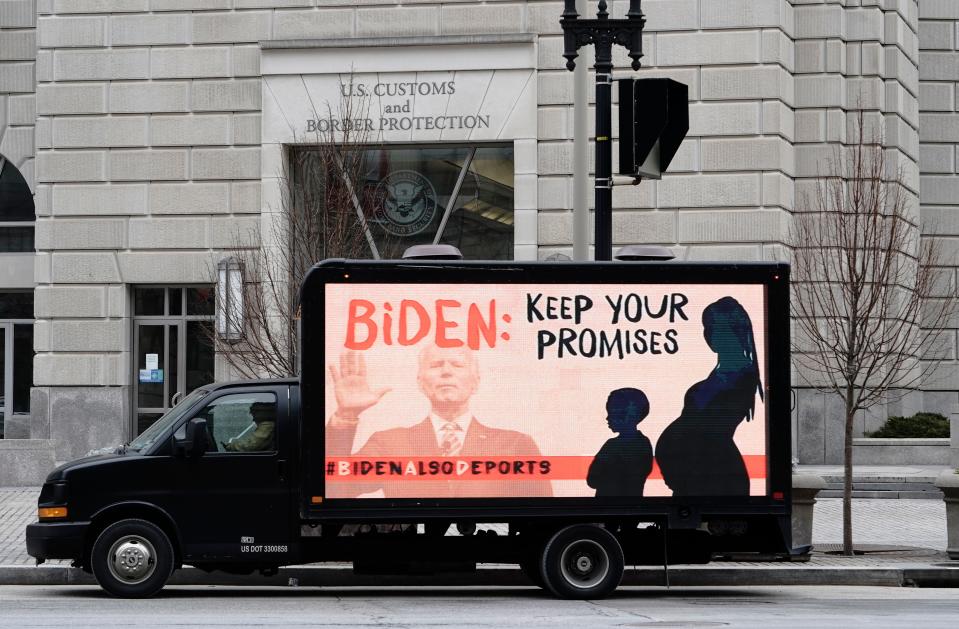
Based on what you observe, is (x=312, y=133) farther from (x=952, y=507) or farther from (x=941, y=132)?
(x=952, y=507)

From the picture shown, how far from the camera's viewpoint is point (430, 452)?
40.3 feet

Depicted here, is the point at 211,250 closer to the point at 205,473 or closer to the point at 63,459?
the point at 63,459

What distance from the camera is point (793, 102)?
84.7ft

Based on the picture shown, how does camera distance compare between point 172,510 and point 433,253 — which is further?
point 433,253

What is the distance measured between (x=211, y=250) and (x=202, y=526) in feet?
44.6

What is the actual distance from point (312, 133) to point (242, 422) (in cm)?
1301

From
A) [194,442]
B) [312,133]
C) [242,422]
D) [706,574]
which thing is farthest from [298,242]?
[706,574]

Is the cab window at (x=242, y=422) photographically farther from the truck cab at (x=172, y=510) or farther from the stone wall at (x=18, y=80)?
the stone wall at (x=18, y=80)

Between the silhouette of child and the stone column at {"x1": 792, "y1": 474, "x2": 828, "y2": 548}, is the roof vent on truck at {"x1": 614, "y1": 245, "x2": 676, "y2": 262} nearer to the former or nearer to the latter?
the silhouette of child

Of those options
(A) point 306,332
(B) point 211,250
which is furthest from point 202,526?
(B) point 211,250

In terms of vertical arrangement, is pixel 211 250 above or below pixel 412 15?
below

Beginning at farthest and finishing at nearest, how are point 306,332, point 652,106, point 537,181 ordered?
1. point 537,181
2. point 652,106
3. point 306,332

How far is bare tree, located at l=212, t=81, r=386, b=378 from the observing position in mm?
19328

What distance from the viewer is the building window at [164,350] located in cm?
2619
